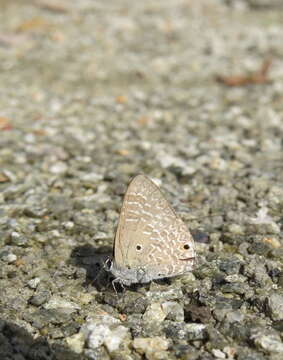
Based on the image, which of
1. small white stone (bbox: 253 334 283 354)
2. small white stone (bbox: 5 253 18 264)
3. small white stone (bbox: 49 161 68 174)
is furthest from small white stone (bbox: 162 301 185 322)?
small white stone (bbox: 49 161 68 174)

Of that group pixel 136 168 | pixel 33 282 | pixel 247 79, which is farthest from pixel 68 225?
pixel 247 79

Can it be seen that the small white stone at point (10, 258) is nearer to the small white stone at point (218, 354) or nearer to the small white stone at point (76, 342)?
the small white stone at point (76, 342)

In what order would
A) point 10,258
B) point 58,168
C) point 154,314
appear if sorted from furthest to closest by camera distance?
1. point 58,168
2. point 10,258
3. point 154,314

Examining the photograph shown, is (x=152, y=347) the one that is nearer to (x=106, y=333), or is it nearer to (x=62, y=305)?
→ (x=106, y=333)

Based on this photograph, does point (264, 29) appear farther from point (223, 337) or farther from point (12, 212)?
point (223, 337)

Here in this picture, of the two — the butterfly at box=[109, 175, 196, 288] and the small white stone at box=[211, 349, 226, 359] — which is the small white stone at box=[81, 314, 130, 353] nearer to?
the butterfly at box=[109, 175, 196, 288]

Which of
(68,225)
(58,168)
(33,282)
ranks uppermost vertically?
(33,282)
